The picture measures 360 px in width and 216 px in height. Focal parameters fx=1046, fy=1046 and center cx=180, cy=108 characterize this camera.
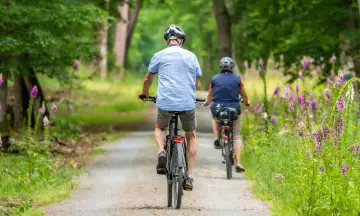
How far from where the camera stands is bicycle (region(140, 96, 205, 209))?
1176cm

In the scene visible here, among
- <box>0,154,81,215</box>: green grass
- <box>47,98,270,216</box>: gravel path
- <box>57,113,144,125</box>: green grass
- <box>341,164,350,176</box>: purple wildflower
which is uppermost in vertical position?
<box>341,164,350,176</box>: purple wildflower

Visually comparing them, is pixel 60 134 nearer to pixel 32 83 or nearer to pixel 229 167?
pixel 32 83

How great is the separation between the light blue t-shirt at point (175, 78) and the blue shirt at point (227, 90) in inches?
160

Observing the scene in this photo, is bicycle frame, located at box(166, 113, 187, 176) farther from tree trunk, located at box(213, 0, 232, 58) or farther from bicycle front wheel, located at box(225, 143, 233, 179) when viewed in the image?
tree trunk, located at box(213, 0, 232, 58)

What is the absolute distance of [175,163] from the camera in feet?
39.0

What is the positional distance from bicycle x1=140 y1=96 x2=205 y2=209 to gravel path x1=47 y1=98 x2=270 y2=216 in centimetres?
19

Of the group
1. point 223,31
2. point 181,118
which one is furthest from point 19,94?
point 181,118

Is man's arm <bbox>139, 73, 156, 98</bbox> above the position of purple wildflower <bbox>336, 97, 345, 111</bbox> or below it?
above

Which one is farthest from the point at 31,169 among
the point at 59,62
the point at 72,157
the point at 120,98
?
the point at 120,98

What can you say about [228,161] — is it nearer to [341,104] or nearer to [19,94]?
[341,104]

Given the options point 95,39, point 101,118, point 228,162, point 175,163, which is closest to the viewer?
point 175,163

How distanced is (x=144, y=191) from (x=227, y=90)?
3.03m

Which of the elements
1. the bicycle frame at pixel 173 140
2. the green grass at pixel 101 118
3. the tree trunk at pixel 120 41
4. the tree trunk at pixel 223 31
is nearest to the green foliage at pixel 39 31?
the bicycle frame at pixel 173 140

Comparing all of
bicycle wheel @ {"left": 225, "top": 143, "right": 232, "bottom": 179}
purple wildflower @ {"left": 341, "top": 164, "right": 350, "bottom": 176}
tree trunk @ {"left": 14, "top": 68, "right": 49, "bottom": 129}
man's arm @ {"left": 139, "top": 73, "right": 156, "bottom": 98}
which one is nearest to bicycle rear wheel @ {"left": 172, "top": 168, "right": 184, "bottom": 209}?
man's arm @ {"left": 139, "top": 73, "right": 156, "bottom": 98}
